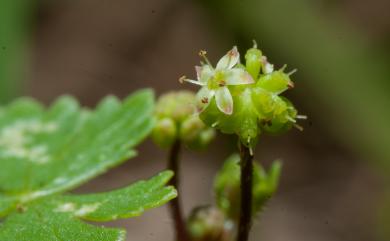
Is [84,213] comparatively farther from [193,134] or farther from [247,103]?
[247,103]

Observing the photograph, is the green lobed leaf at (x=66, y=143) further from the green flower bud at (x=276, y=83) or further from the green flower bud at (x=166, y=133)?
the green flower bud at (x=276, y=83)

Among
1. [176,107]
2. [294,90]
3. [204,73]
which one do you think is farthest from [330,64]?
[204,73]

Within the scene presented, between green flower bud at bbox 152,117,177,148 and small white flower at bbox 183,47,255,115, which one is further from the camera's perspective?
green flower bud at bbox 152,117,177,148

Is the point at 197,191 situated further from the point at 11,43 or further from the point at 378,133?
the point at 11,43

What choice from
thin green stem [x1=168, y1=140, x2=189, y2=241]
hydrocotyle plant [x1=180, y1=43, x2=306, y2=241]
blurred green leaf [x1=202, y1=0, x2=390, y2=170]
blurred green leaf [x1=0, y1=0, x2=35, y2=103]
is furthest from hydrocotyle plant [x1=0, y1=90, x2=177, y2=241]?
blurred green leaf [x1=202, y1=0, x2=390, y2=170]

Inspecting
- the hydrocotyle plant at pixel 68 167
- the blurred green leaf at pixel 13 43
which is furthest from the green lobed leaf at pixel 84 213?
the blurred green leaf at pixel 13 43

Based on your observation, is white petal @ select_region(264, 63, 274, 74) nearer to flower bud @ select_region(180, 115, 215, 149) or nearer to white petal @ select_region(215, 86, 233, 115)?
white petal @ select_region(215, 86, 233, 115)

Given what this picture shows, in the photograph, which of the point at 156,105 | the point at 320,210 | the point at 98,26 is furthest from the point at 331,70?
the point at 156,105
